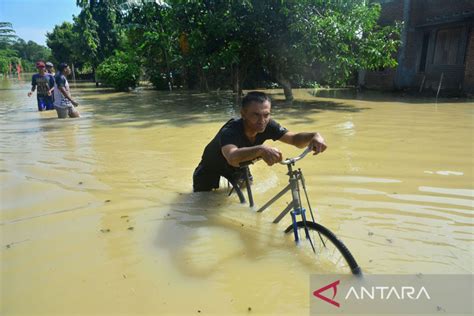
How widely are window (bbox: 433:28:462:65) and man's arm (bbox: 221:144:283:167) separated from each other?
15.5 m

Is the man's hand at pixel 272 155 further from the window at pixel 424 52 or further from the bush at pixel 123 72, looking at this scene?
the bush at pixel 123 72

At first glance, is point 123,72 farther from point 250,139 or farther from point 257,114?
point 257,114

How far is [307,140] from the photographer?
11.1 ft

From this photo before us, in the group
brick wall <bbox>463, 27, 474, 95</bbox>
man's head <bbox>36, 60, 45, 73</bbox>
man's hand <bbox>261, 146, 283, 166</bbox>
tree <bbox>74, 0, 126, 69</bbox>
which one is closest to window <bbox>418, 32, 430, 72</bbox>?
brick wall <bbox>463, 27, 474, 95</bbox>

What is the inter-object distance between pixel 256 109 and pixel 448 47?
15.9 m

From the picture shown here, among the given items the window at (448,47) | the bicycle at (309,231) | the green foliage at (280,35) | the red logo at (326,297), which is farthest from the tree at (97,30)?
the red logo at (326,297)

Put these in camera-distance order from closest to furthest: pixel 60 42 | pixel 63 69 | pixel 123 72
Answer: pixel 63 69
pixel 123 72
pixel 60 42

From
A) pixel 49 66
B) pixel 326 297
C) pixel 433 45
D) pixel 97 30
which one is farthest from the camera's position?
pixel 97 30

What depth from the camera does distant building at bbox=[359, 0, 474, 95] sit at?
14.5 metres

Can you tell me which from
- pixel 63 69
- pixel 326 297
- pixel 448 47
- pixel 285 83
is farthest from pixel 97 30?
pixel 326 297

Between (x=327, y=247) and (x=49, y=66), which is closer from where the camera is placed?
(x=327, y=247)

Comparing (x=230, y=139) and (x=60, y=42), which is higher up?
(x=60, y=42)

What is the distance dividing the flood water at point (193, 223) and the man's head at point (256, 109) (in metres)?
1.00

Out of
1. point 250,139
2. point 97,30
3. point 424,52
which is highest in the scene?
point 97,30
